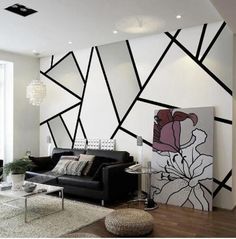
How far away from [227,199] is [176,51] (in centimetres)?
261

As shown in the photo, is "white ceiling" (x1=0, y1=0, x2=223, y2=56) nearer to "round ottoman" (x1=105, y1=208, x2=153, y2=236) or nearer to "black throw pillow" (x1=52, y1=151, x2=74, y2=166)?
"black throw pillow" (x1=52, y1=151, x2=74, y2=166)

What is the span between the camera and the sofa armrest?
4.77 meters

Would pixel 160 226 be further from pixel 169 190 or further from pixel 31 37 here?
pixel 31 37

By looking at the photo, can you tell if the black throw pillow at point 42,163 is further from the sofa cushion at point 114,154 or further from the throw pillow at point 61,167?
the sofa cushion at point 114,154

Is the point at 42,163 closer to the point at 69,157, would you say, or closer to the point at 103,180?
the point at 69,157

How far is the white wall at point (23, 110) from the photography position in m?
6.89

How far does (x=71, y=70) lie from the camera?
6738mm

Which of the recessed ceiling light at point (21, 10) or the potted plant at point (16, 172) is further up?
the recessed ceiling light at point (21, 10)

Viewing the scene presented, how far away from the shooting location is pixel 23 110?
7.05 metres

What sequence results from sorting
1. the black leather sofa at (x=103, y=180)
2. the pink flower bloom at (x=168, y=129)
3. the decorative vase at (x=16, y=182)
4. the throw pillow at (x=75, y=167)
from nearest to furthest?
1. the decorative vase at (x=16, y=182)
2. the black leather sofa at (x=103, y=180)
3. the pink flower bloom at (x=168, y=129)
4. the throw pillow at (x=75, y=167)

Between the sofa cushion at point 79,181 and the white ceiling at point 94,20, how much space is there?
258 centimetres

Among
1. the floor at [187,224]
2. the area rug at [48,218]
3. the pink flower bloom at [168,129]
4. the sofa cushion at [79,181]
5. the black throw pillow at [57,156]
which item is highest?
the pink flower bloom at [168,129]

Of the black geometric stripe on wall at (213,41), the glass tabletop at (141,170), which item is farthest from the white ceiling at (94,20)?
the glass tabletop at (141,170)

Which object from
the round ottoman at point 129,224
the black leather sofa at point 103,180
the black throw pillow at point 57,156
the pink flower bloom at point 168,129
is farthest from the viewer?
the black throw pillow at point 57,156
